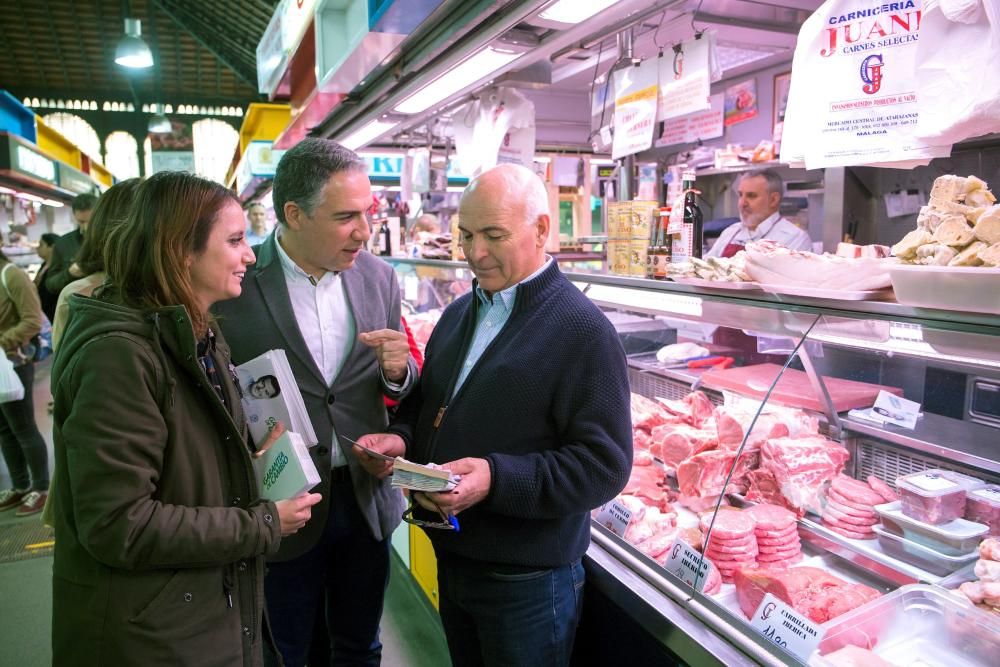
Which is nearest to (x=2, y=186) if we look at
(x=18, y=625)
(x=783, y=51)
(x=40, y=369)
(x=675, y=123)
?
(x=40, y=369)

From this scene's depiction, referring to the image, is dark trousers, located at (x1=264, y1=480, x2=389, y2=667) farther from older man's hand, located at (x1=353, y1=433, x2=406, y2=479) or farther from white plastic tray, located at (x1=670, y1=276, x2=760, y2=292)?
white plastic tray, located at (x1=670, y1=276, x2=760, y2=292)

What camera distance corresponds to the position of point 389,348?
2.14 meters

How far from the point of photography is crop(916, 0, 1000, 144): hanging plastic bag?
1.47 metres

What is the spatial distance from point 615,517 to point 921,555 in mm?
869

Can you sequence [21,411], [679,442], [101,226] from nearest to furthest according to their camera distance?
[679,442], [101,226], [21,411]


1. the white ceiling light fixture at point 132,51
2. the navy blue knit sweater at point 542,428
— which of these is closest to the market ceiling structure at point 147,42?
the white ceiling light fixture at point 132,51

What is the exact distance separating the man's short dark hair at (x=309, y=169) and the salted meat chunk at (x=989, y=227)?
164cm

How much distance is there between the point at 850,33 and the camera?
1846 millimetres

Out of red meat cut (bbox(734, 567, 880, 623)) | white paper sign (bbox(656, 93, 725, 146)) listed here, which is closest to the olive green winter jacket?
red meat cut (bbox(734, 567, 880, 623))

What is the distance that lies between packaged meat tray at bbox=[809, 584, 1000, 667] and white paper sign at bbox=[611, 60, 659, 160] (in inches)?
77.7

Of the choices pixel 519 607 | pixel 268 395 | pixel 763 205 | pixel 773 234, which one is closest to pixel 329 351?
pixel 268 395

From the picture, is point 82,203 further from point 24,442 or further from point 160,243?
point 160,243

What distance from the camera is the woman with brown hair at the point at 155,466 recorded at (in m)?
1.42

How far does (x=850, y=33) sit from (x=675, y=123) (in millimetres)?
4319
